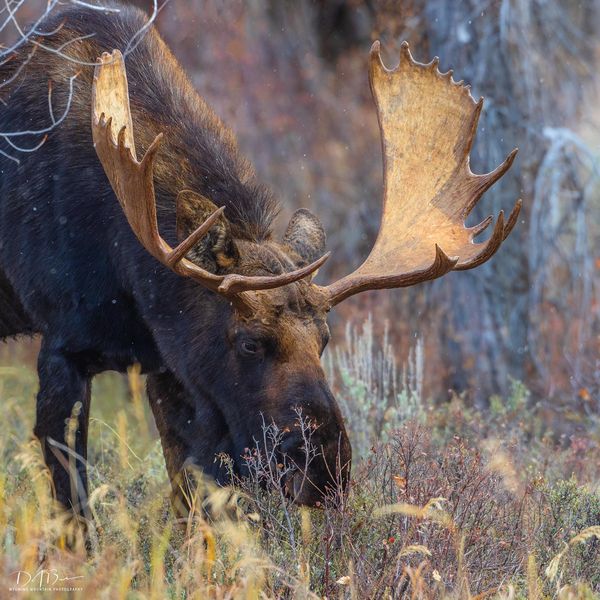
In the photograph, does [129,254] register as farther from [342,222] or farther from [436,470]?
[342,222]

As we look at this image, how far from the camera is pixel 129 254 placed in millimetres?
5352

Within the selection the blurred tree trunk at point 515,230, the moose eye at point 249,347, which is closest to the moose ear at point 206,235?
the moose eye at point 249,347

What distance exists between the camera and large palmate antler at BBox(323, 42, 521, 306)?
5570 mm

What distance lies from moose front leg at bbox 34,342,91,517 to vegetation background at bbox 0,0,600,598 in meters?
0.13

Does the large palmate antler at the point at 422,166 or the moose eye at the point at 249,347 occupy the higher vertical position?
the large palmate antler at the point at 422,166

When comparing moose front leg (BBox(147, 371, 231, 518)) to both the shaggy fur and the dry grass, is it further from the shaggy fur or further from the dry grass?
the dry grass

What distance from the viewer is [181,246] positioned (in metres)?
4.70

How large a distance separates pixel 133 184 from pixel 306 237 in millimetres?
1068

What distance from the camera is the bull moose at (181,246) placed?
4.88 meters

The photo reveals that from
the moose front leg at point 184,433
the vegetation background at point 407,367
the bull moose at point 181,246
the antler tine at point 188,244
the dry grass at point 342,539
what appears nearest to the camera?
the dry grass at point 342,539

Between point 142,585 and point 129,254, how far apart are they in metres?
1.69
